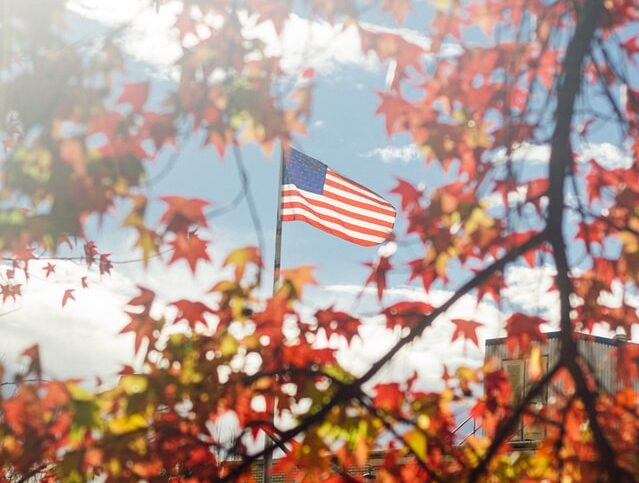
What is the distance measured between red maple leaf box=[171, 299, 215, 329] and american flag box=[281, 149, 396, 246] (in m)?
8.43

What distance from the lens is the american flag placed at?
1342 cm

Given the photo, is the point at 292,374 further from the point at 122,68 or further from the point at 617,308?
the point at 617,308

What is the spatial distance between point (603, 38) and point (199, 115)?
2238mm

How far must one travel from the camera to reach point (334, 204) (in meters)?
13.6

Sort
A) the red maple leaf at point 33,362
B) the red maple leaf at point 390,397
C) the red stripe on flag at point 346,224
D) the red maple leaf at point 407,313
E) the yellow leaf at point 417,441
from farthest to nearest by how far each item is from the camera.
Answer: the red stripe on flag at point 346,224 → the red maple leaf at point 390,397 → the red maple leaf at point 407,313 → the yellow leaf at point 417,441 → the red maple leaf at point 33,362

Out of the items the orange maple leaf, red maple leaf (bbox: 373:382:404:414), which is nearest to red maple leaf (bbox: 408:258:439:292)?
red maple leaf (bbox: 373:382:404:414)

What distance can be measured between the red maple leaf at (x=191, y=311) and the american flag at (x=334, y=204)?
8.43 metres

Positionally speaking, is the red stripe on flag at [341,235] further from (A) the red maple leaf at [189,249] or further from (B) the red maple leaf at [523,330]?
(A) the red maple leaf at [189,249]

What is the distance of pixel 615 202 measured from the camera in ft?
17.8

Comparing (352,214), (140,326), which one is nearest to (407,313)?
(140,326)

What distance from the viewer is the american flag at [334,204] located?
1342 centimetres

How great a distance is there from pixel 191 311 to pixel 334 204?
871 centimetres

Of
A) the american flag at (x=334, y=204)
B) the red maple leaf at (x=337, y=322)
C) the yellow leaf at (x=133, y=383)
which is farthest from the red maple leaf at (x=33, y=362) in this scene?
the american flag at (x=334, y=204)

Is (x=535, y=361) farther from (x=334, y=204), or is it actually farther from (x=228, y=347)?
(x=334, y=204)
